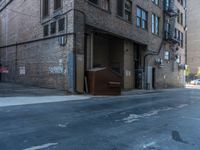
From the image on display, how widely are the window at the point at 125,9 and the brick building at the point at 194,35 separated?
186ft

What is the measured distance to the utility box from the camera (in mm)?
19609

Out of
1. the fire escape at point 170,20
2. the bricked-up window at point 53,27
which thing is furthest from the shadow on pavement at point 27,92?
the fire escape at point 170,20

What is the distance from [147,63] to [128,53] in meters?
3.99

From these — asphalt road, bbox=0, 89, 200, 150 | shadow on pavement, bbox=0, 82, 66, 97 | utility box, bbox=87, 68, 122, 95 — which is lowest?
asphalt road, bbox=0, 89, 200, 150

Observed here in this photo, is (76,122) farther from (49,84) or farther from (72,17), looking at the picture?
Result: (49,84)

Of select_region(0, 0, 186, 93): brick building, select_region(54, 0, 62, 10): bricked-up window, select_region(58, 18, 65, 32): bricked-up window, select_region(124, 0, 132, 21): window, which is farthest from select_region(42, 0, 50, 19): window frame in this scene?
select_region(124, 0, 132, 21): window

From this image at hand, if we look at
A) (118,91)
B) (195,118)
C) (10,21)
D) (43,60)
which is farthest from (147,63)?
(195,118)

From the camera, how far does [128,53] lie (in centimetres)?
2916

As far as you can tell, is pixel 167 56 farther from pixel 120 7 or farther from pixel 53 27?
pixel 53 27

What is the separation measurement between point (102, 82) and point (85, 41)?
4460 millimetres

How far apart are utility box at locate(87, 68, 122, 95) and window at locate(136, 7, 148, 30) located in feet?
38.1

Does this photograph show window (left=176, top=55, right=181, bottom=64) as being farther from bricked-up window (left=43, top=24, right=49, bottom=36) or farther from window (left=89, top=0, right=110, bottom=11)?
bricked-up window (left=43, top=24, right=49, bottom=36)

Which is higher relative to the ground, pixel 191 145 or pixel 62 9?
pixel 62 9

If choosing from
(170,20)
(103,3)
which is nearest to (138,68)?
(103,3)
